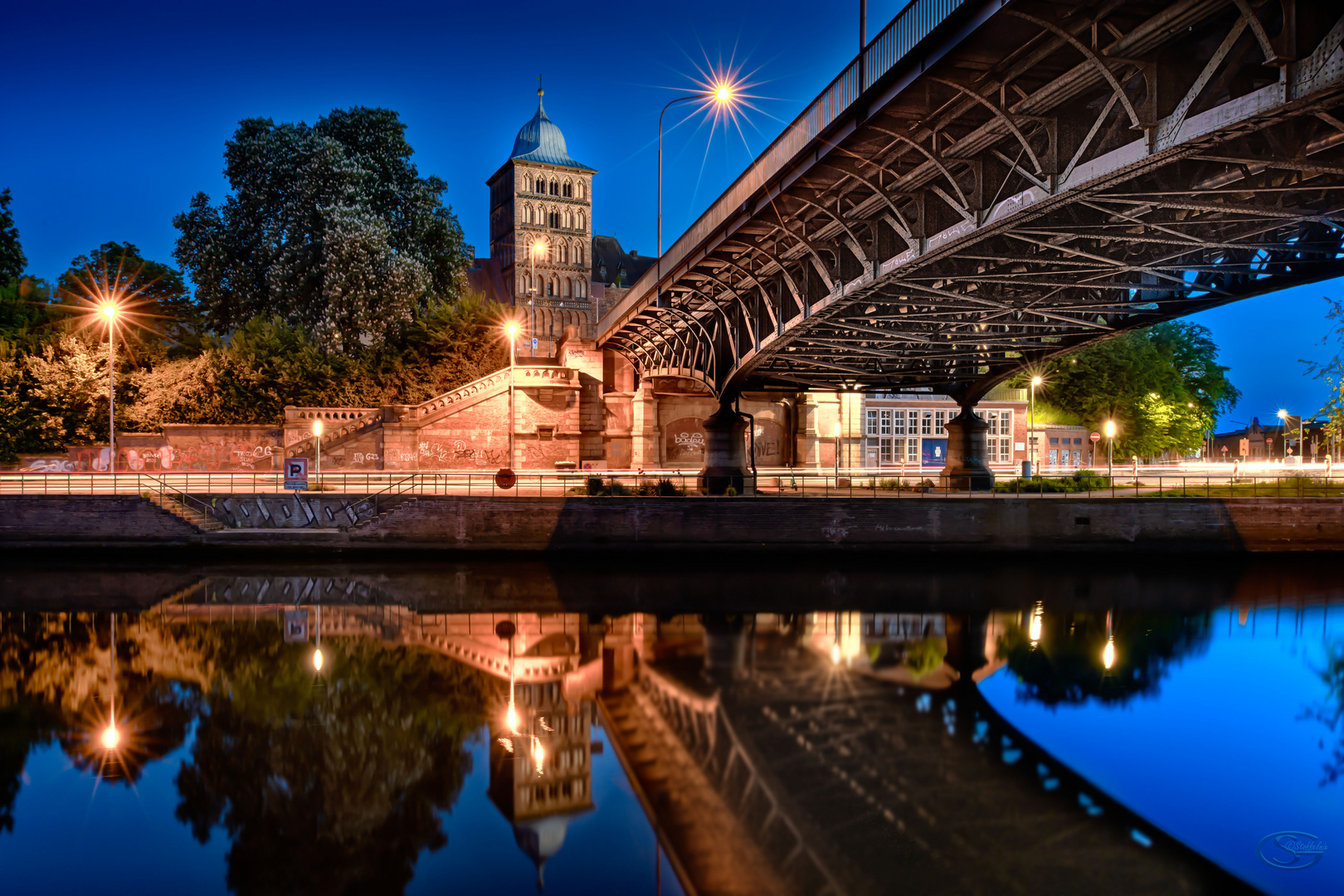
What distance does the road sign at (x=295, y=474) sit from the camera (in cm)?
2895

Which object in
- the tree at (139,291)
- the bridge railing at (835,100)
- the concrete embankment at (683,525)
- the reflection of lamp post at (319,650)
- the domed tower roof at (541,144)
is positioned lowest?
the reflection of lamp post at (319,650)

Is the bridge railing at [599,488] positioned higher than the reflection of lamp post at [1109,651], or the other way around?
the bridge railing at [599,488]

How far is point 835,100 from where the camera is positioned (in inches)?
620

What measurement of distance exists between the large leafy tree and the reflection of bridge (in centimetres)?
2442

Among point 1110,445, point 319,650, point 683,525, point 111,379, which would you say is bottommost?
point 319,650

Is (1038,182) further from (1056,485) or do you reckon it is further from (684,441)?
(684,441)

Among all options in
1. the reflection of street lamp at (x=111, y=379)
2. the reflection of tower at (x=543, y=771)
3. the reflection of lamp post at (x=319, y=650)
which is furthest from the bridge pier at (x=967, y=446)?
the reflection of street lamp at (x=111, y=379)

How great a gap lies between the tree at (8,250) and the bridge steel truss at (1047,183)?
140 ft

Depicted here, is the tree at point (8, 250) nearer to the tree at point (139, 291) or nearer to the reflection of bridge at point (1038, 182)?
the tree at point (139, 291)

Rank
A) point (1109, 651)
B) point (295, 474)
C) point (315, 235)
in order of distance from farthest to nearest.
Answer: point (315, 235) < point (295, 474) < point (1109, 651)

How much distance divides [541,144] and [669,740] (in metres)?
111

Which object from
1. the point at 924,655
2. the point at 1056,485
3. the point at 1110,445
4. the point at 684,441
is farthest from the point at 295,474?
the point at 1110,445

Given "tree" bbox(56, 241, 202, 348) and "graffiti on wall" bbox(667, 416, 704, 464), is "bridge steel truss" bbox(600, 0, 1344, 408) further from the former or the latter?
"tree" bbox(56, 241, 202, 348)

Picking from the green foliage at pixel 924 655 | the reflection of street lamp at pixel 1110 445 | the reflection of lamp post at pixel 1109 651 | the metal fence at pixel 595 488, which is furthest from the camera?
the reflection of street lamp at pixel 1110 445
